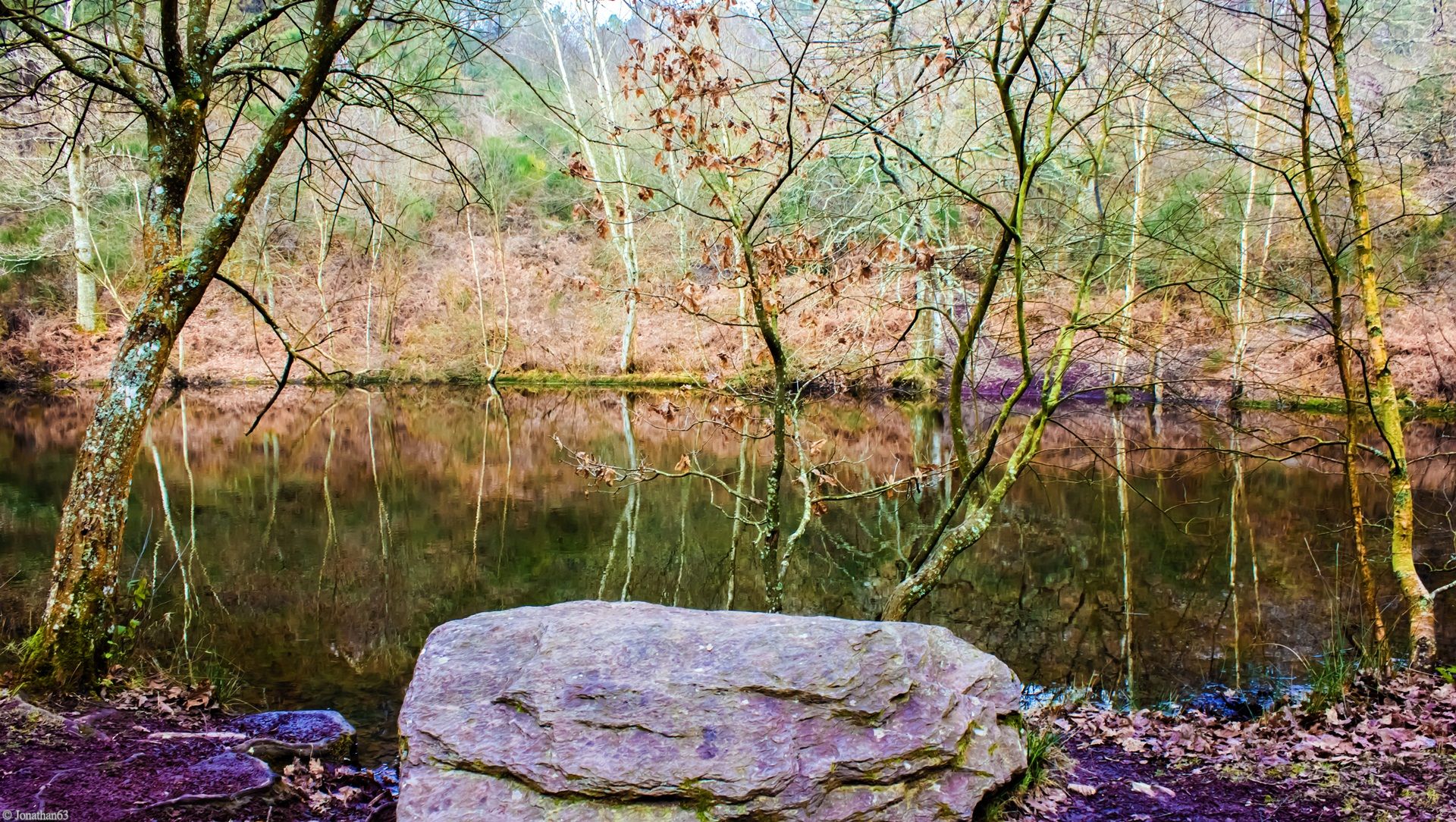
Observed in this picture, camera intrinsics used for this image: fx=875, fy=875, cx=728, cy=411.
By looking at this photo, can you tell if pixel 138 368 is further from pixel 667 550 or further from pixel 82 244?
pixel 82 244

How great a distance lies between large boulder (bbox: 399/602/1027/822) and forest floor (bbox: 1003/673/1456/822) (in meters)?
0.53

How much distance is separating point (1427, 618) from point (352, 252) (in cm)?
3386

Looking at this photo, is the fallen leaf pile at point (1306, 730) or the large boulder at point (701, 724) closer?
the large boulder at point (701, 724)

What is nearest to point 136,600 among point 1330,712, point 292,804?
point 292,804

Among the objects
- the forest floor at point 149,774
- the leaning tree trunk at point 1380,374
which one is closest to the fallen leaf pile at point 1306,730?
the leaning tree trunk at point 1380,374

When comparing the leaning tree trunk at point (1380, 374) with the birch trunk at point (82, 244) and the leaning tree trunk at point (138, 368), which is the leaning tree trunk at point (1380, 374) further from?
the birch trunk at point (82, 244)

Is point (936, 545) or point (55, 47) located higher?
point (55, 47)

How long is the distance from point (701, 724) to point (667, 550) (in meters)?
7.11

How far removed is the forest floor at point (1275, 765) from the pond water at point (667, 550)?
143 cm

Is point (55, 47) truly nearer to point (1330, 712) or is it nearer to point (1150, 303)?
point (1330, 712)

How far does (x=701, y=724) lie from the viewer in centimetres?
353

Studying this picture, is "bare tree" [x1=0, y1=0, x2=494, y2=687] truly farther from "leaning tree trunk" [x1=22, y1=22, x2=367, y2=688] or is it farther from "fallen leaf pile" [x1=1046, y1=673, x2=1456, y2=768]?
"fallen leaf pile" [x1=1046, y1=673, x2=1456, y2=768]

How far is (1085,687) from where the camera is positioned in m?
6.31

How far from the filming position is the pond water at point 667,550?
23.2ft
